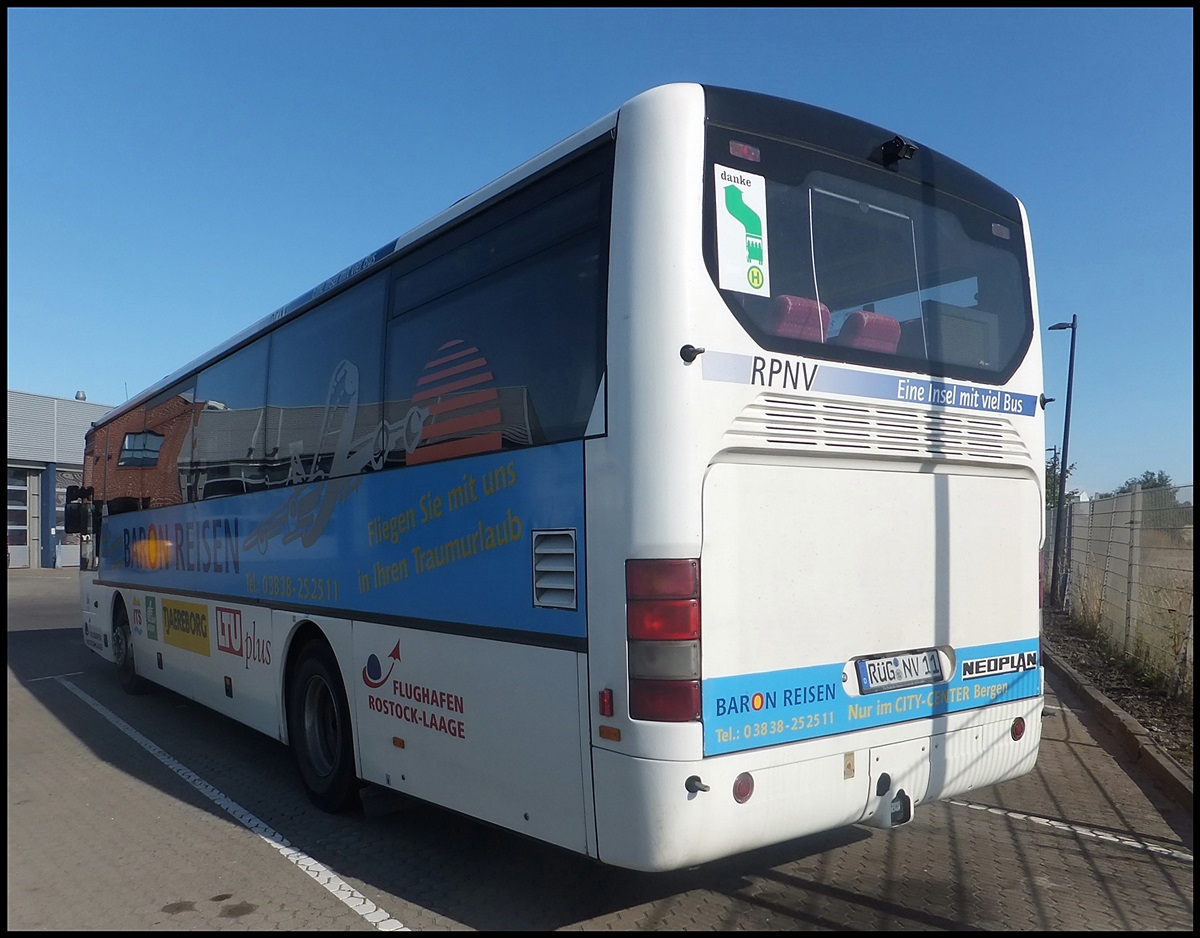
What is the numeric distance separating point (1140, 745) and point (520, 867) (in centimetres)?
523

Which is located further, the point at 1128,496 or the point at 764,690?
the point at 1128,496

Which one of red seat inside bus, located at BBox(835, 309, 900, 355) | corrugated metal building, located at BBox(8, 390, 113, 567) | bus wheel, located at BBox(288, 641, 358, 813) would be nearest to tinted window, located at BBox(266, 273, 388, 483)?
bus wheel, located at BBox(288, 641, 358, 813)

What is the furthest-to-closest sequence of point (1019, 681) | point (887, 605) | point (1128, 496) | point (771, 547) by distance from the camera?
point (1128, 496) → point (1019, 681) → point (887, 605) → point (771, 547)

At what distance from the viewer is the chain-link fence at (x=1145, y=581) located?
30.7 feet

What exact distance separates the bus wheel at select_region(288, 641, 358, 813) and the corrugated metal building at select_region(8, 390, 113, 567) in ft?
123

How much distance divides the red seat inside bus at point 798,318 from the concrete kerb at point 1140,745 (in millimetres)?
4256

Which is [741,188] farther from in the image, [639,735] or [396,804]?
[396,804]

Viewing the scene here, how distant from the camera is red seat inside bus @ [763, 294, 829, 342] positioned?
4301 mm

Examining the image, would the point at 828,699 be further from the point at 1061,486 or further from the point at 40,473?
the point at 40,473

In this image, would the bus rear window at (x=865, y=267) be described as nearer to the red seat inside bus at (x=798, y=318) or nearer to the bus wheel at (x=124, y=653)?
the red seat inside bus at (x=798, y=318)

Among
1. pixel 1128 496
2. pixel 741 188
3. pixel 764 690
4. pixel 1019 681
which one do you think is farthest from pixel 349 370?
pixel 1128 496

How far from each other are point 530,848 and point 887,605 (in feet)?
8.23

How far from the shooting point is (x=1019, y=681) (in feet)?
17.1

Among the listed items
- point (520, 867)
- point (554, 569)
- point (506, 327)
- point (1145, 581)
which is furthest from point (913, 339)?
point (1145, 581)
